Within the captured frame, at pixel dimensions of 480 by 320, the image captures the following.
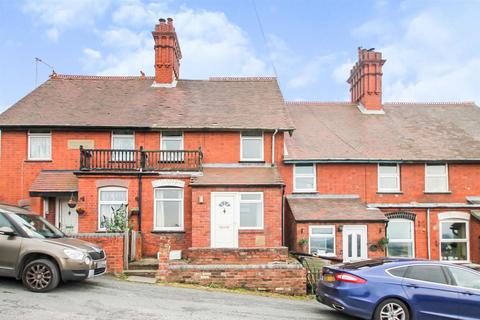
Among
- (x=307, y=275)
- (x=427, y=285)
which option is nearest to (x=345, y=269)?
(x=427, y=285)

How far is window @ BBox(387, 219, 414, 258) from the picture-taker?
18859mm

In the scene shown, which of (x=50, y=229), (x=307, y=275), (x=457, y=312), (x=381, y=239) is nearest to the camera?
(x=457, y=312)

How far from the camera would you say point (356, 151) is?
20.0m

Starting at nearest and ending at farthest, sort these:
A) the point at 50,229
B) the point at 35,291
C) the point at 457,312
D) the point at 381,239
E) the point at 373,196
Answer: the point at 457,312
the point at 35,291
the point at 50,229
the point at 381,239
the point at 373,196

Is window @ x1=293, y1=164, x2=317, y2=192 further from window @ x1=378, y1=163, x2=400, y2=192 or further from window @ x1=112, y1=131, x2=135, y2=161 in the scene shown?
window @ x1=112, y1=131, x2=135, y2=161

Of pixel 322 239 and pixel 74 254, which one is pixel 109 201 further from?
pixel 322 239

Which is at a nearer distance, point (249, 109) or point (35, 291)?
point (35, 291)

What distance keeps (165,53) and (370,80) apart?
11160 millimetres

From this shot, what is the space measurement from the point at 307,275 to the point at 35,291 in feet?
23.0

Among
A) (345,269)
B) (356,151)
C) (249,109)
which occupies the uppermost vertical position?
(249,109)

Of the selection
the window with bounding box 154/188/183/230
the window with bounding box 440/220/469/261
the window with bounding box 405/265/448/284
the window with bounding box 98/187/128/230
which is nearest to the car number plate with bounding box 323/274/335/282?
the window with bounding box 405/265/448/284

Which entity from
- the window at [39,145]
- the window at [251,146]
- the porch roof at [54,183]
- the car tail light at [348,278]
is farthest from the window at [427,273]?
the window at [39,145]

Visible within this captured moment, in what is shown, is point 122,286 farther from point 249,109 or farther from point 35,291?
point 249,109

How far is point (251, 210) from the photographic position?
17.1 m
